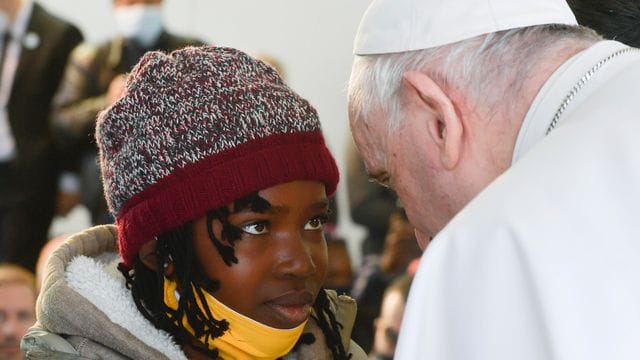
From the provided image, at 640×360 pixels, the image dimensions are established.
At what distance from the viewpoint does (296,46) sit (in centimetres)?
662

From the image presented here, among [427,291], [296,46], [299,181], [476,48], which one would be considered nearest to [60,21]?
[296,46]

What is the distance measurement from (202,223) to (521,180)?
1081 mm

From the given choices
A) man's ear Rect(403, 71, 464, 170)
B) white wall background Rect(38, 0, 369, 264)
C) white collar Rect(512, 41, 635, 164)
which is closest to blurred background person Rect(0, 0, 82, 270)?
white wall background Rect(38, 0, 369, 264)

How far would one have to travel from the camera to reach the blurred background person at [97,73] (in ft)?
17.2

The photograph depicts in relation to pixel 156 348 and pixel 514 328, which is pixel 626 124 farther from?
pixel 156 348

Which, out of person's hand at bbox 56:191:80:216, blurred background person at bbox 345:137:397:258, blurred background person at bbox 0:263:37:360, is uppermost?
blurred background person at bbox 0:263:37:360

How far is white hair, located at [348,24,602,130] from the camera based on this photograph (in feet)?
6.34

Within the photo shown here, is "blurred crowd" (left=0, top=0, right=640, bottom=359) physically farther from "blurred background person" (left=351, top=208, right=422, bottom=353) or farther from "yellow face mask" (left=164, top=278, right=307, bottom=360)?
"yellow face mask" (left=164, top=278, right=307, bottom=360)

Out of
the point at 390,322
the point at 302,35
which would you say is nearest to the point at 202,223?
the point at 390,322

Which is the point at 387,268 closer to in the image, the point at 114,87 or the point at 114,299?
the point at 114,87

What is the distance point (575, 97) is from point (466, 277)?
34cm

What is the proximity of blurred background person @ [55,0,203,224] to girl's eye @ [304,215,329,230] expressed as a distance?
2637 mm

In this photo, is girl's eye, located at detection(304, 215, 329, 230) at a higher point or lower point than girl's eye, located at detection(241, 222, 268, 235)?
lower

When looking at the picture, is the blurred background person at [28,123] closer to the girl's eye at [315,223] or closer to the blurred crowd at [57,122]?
the blurred crowd at [57,122]
